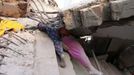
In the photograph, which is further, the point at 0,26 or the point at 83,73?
the point at 83,73

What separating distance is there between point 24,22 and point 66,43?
711 mm

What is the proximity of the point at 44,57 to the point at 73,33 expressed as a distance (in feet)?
3.86

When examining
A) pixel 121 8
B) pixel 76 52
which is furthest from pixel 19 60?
pixel 121 8

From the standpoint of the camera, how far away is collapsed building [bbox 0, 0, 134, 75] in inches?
110

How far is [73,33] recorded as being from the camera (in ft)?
13.5

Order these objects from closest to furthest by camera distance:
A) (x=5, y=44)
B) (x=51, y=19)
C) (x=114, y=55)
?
(x=5, y=44) < (x=51, y=19) < (x=114, y=55)

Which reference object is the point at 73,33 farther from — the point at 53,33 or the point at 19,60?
the point at 19,60

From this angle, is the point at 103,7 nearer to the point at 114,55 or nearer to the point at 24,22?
the point at 24,22

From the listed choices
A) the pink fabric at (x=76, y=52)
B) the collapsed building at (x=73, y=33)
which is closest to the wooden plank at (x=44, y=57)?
the collapsed building at (x=73, y=33)

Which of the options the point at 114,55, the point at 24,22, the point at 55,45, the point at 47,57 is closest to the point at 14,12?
the point at 24,22

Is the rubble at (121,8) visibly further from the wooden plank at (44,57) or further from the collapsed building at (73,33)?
the wooden plank at (44,57)

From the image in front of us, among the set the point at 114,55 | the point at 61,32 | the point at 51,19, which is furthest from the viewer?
the point at 114,55

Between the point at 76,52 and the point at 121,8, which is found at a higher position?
the point at 121,8

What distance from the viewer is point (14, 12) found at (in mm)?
4035
